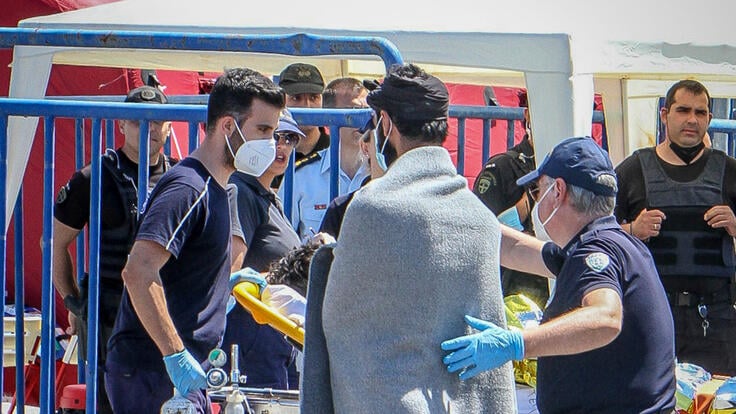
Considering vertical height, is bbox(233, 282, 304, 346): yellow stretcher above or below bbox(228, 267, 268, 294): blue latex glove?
below

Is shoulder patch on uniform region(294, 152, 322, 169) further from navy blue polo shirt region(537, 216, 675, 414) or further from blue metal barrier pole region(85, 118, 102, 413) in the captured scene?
navy blue polo shirt region(537, 216, 675, 414)

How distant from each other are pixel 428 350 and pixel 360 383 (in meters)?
0.19

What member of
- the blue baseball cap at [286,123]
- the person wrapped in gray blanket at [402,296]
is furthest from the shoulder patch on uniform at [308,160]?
the person wrapped in gray blanket at [402,296]

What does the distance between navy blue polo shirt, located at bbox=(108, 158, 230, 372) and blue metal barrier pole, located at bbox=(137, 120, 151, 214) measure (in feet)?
1.85

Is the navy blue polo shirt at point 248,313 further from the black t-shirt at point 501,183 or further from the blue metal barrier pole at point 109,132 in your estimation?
the black t-shirt at point 501,183

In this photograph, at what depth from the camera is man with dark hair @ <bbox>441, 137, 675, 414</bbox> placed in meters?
3.64

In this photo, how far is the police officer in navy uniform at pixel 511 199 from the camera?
6.57m

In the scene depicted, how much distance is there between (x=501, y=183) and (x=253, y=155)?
2.27 meters

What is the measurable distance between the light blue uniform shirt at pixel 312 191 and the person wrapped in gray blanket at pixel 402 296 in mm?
2171

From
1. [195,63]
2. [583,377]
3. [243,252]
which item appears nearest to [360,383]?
[583,377]

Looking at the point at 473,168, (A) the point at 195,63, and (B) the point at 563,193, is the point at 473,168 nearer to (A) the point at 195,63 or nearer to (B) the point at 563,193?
(A) the point at 195,63

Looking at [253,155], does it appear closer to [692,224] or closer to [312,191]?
[312,191]

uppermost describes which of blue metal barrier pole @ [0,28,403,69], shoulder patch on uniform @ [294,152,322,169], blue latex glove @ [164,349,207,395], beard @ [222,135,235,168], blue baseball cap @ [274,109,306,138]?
blue metal barrier pole @ [0,28,403,69]

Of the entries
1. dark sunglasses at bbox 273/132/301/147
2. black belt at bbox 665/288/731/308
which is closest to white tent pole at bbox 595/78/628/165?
black belt at bbox 665/288/731/308
